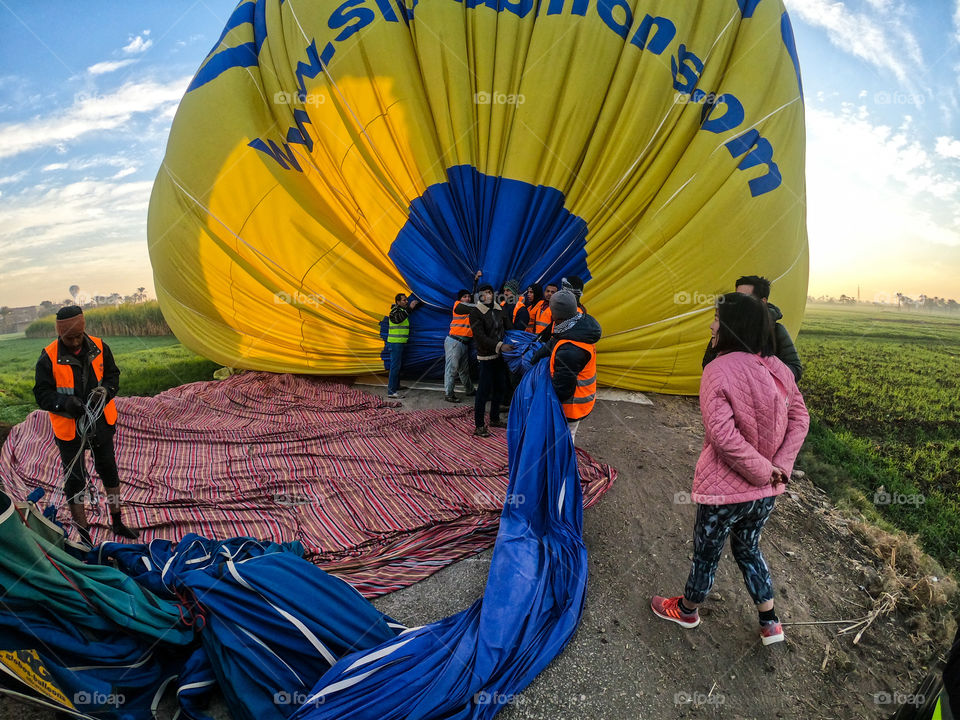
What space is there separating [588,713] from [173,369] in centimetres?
759

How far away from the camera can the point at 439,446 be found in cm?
530

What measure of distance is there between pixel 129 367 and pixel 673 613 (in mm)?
A: 7767

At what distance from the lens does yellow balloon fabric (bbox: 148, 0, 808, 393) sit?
5742mm

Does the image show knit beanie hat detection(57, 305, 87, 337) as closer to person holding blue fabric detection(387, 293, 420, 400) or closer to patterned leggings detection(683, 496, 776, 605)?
person holding blue fabric detection(387, 293, 420, 400)

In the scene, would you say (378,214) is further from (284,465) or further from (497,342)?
(284,465)

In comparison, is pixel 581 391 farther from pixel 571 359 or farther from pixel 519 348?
pixel 519 348

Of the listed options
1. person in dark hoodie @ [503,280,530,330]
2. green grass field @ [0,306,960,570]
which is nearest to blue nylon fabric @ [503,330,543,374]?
person in dark hoodie @ [503,280,530,330]

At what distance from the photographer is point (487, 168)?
240 inches

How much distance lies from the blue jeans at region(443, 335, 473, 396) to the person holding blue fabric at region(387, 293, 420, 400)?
19.7 inches

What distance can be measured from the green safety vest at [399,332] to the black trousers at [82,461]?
3.37 meters

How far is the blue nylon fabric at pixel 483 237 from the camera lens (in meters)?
6.05

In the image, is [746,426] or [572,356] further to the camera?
[572,356]

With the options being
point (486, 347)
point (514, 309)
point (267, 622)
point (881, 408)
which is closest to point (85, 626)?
point (267, 622)

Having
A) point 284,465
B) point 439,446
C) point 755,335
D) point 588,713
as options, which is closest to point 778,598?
point 588,713
